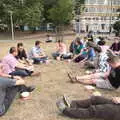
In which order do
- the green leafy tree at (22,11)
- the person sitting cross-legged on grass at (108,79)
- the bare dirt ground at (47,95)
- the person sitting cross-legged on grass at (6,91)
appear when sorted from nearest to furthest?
1. the person sitting cross-legged on grass at (6,91)
2. the bare dirt ground at (47,95)
3. the person sitting cross-legged on grass at (108,79)
4. the green leafy tree at (22,11)

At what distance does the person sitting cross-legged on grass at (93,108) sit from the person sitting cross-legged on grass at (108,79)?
1060mm

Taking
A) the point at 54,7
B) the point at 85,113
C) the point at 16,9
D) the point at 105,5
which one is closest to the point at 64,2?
the point at 54,7

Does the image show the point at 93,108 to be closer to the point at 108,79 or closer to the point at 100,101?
the point at 100,101

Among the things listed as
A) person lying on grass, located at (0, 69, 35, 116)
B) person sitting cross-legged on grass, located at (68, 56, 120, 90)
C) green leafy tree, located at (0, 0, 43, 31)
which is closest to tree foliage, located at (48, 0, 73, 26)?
green leafy tree, located at (0, 0, 43, 31)

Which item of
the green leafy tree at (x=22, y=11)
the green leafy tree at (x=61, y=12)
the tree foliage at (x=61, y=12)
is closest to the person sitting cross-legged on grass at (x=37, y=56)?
the green leafy tree at (x=22, y=11)

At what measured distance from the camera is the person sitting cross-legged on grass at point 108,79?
6.21 metres

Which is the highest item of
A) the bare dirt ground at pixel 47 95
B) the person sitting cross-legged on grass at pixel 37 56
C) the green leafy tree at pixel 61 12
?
the green leafy tree at pixel 61 12

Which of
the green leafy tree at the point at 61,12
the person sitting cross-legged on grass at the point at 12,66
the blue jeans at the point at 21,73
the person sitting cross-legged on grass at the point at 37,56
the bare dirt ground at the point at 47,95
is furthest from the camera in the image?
the green leafy tree at the point at 61,12

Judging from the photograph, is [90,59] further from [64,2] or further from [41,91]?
[64,2]

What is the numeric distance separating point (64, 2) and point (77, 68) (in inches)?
1434

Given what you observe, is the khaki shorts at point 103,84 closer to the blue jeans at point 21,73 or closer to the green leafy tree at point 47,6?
the blue jeans at point 21,73

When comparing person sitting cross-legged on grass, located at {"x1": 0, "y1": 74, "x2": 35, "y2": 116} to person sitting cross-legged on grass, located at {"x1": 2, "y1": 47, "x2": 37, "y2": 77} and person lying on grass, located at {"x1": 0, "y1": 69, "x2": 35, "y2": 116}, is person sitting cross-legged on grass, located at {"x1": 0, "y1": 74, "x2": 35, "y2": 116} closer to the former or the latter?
person lying on grass, located at {"x1": 0, "y1": 69, "x2": 35, "y2": 116}

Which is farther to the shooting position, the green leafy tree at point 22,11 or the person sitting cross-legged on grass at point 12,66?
the green leafy tree at point 22,11

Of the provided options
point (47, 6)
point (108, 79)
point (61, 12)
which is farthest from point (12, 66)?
point (47, 6)
